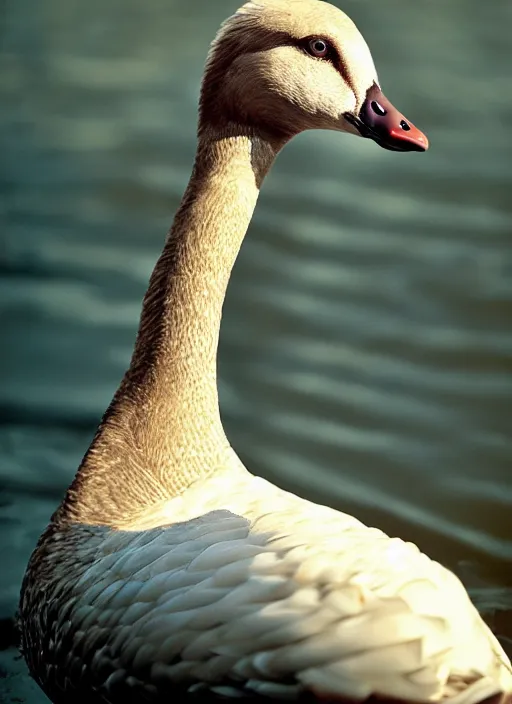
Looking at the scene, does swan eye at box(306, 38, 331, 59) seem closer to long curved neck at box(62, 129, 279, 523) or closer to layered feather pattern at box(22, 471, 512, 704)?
long curved neck at box(62, 129, 279, 523)

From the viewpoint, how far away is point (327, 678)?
4.84ft

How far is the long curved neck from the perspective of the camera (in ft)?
6.98

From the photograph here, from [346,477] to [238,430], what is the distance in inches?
11.7

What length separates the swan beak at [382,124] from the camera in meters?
2.05

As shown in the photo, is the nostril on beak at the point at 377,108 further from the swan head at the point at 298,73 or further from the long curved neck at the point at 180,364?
the long curved neck at the point at 180,364

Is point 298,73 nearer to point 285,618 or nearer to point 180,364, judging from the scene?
point 180,364

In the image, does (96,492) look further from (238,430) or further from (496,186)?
(496,186)

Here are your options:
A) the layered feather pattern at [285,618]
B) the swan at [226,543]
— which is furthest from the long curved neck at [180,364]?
the layered feather pattern at [285,618]

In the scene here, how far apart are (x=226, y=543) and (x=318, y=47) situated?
32.5 inches

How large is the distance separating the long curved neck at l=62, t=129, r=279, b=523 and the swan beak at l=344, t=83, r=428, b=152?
163mm

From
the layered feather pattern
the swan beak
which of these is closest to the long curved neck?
the swan beak

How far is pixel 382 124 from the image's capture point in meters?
2.05

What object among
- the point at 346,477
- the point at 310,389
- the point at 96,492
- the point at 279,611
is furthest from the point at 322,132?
the point at 279,611

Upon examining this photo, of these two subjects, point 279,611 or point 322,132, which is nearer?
point 279,611
